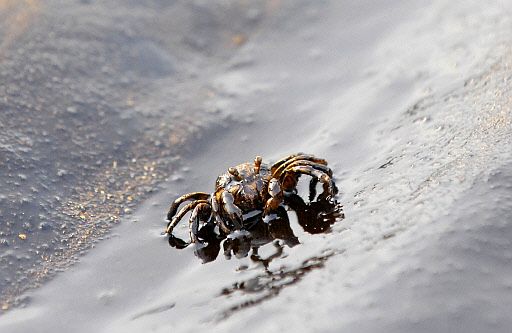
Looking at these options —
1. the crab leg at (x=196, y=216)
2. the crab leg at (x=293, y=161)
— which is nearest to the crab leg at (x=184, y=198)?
the crab leg at (x=196, y=216)

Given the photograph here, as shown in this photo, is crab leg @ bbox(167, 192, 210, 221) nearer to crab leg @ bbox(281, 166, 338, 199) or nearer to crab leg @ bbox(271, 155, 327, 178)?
crab leg @ bbox(271, 155, 327, 178)

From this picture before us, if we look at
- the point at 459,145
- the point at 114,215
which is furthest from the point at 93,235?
the point at 459,145

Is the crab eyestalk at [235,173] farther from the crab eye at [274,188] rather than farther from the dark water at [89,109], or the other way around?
the dark water at [89,109]

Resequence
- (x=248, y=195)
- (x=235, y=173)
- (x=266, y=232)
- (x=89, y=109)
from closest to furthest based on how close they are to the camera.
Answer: (x=266, y=232), (x=248, y=195), (x=235, y=173), (x=89, y=109)

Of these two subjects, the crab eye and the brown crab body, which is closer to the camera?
the crab eye

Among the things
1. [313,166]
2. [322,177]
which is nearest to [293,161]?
[313,166]

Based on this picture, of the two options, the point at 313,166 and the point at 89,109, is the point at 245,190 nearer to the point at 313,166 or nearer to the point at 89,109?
the point at 313,166

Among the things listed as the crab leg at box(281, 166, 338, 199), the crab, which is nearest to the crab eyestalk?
the crab
